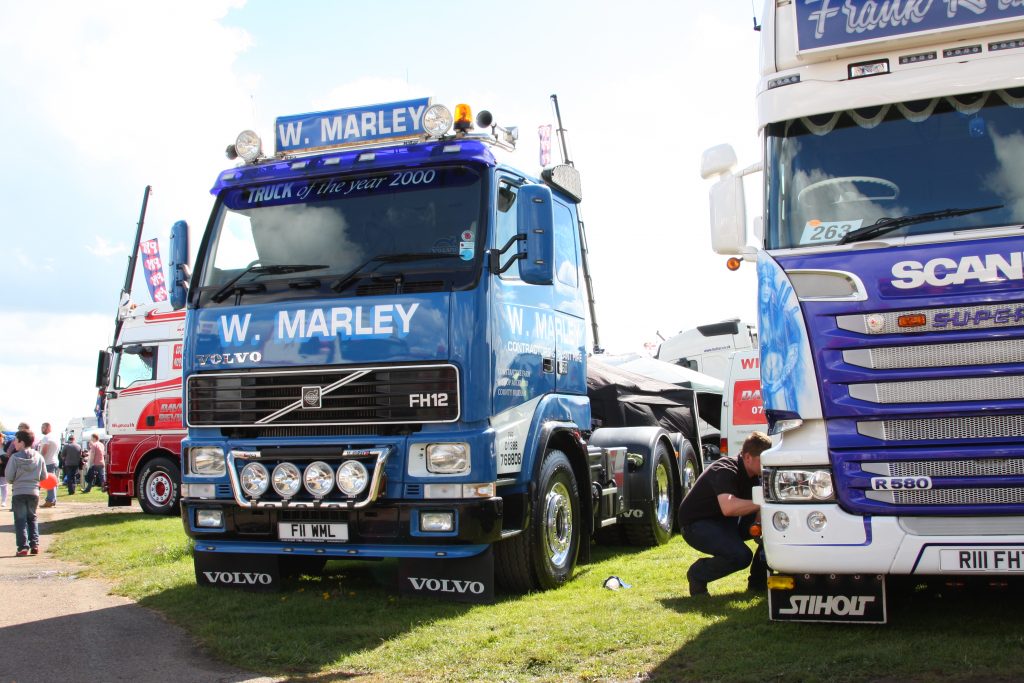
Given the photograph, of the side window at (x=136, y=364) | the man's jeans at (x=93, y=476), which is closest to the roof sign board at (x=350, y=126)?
the side window at (x=136, y=364)

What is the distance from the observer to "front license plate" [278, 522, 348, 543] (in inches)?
295

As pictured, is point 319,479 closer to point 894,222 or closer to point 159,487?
point 894,222

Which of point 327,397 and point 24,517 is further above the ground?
point 327,397

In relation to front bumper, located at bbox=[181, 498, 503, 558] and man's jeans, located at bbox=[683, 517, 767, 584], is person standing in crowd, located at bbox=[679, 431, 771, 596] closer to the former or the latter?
man's jeans, located at bbox=[683, 517, 767, 584]

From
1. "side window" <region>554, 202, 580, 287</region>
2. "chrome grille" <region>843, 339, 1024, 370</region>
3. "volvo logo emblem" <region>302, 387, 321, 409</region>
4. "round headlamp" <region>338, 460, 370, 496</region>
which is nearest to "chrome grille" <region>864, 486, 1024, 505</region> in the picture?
"chrome grille" <region>843, 339, 1024, 370</region>

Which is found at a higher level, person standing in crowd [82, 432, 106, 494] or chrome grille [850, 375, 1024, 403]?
chrome grille [850, 375, 1024, 403]

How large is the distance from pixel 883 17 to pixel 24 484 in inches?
438

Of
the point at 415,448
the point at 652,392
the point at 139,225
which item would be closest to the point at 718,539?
the point at 415,448

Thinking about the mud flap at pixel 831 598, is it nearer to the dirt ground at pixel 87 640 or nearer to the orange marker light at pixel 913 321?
the orange marker light at pixel 913 321

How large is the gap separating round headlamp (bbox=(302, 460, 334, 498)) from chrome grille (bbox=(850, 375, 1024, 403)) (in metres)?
3.69

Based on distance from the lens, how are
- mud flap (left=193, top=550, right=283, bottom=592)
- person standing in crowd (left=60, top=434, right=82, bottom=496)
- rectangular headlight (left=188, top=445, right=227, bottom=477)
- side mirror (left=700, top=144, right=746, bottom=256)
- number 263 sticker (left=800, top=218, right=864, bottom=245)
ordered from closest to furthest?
number 263 sticker (left=800, top=218, right=864, bottom=245)
side mirror (left=700, top=144, right=746, bottom=256)
rectangular headlight (left=188, top=445, right=227, bottom=477)
mud flap (left=193, top=550, right=283, bottom=592)
person standing in crowd (left=60, top=434, right=82, bottom=496)

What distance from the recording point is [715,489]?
812 cm

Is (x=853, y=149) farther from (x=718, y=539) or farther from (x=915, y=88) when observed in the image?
(x=718, y=539)

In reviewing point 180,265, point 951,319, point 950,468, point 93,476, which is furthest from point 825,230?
point 93,476
